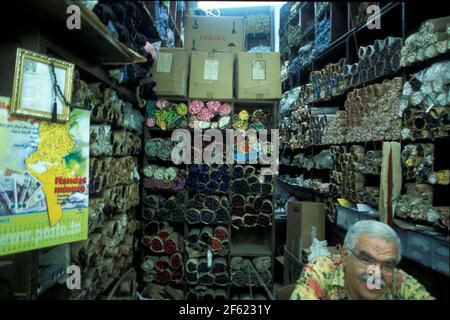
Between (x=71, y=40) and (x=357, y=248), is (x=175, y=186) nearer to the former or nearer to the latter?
(x=71, y=40)

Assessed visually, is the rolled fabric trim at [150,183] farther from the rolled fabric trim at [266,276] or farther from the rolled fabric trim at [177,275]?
the rolled fabric trim at [266,276]

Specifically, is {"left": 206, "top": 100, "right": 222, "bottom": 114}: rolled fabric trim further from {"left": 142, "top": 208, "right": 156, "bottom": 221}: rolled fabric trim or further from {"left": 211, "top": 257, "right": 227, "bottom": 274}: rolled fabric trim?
{"left": 211, "top": 257, "right": 227, "bottom": 274}: rolled fabric trim

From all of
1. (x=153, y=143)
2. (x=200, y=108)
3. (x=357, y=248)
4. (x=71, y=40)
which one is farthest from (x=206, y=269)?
(x=71, y=40)

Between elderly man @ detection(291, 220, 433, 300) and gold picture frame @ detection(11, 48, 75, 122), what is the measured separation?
1647 mm

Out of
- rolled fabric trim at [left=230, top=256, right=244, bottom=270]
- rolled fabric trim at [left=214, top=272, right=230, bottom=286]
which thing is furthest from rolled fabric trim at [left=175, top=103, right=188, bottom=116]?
rolled fabric trim at [left=214, top=272, right=230, bottom=286]

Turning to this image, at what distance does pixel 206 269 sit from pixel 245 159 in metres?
1.36

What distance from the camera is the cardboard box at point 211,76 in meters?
3.89

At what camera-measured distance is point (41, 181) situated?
66.4 inches

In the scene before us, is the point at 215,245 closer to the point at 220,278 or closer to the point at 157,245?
the point at 220,278

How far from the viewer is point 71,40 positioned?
2162mm

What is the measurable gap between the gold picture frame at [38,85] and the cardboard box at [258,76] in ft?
7.69

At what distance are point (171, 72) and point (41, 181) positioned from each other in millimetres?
2510

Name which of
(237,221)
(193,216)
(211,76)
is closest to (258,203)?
(237,221)

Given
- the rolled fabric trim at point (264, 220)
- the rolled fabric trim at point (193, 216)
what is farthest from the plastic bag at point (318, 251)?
the rolled fabric trim at point (193, 216)
